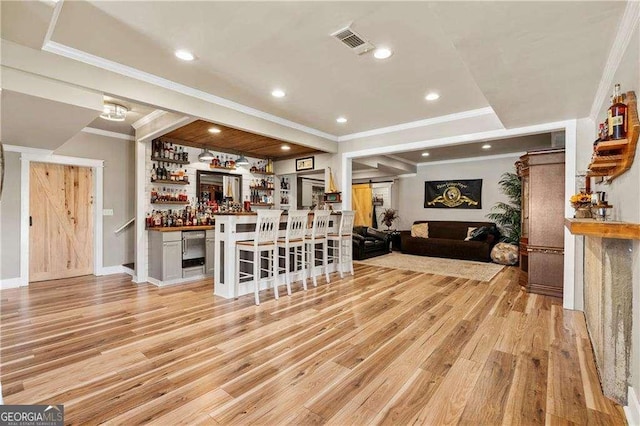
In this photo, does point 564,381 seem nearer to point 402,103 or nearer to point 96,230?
point 402,103

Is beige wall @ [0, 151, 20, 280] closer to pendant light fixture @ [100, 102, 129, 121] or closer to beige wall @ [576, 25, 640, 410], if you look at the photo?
pendant light fixture @ [100, 102, 129, 121]

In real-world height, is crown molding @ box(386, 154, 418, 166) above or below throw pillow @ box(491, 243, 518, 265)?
above

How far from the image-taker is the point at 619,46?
2.01 meters

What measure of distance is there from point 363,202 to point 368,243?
337cm

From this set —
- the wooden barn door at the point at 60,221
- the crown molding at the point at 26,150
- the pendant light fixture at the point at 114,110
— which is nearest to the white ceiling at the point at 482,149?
the pendant light fixture at the point at 114,110

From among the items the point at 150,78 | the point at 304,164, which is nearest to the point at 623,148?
the point at 150,78

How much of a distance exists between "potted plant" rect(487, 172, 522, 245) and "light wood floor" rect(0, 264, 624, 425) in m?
3.26

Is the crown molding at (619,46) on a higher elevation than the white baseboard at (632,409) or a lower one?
higher

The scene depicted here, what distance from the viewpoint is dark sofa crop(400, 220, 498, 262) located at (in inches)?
275

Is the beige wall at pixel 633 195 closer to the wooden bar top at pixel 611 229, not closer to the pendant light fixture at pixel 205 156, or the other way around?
the wooden bar top at pixel 611 229

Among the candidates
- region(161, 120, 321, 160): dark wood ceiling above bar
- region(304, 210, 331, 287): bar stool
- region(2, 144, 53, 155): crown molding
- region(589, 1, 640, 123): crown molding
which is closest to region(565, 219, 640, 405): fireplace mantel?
region(589, 1, 640, 123): crown molding

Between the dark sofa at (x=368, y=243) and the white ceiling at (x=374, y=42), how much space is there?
396 cm

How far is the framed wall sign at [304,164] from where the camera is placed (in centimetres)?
650

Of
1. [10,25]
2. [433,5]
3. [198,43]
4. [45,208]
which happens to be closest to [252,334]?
[198,43]
